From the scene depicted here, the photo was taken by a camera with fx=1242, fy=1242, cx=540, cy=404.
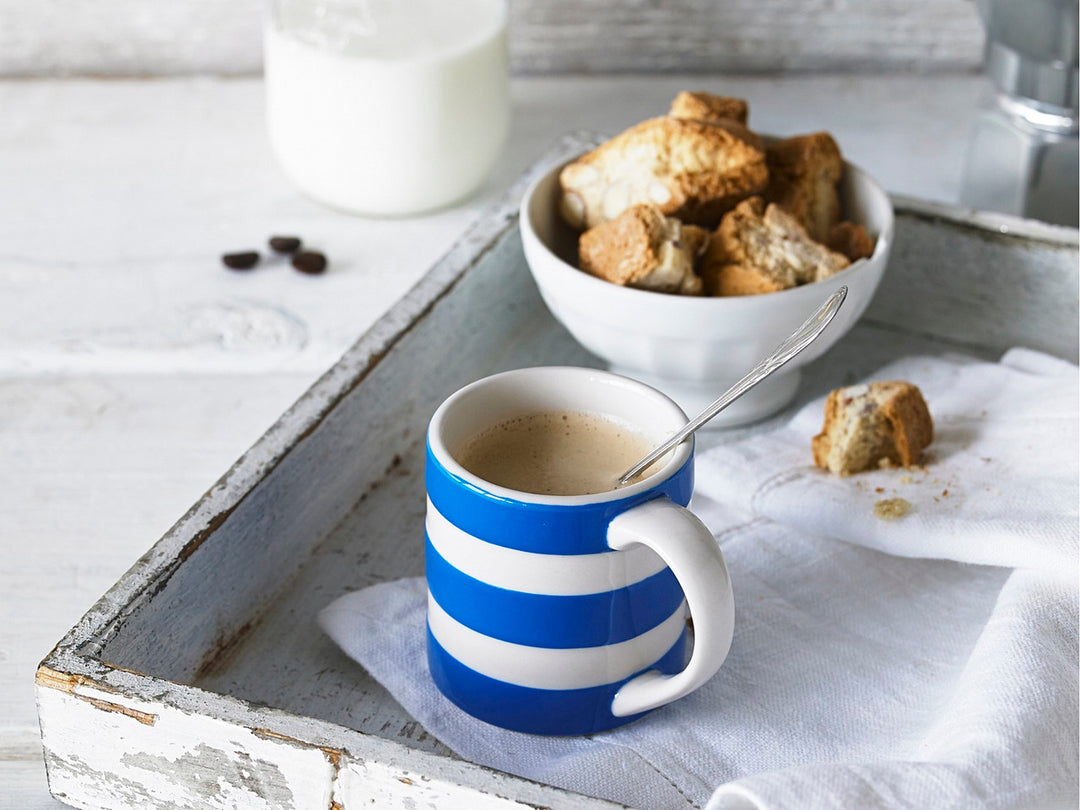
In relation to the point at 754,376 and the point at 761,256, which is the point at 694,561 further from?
the point at 761,256

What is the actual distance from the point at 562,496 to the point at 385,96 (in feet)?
1.63

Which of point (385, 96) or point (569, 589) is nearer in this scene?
point (569, 589)

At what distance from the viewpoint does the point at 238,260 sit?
0.88 meters

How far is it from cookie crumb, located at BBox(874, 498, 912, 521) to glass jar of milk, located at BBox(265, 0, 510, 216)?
1.52ft

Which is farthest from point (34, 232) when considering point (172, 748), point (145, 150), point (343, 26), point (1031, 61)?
point (1031, 61)

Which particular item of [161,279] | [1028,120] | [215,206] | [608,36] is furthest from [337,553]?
[608,36]

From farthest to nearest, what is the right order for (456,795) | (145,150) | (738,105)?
(145,150) < (738,105) < (456,795)

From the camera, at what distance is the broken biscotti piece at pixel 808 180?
28.2 inches

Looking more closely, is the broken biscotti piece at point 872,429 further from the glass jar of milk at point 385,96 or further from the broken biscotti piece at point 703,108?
the glass jar of milk at point 385,96

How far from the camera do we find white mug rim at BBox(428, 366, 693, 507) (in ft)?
1.45

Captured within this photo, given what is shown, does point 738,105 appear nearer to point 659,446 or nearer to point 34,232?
point 659,446

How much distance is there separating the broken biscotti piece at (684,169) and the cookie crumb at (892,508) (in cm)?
19

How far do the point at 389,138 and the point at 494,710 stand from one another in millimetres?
519

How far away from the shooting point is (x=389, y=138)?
90cm
